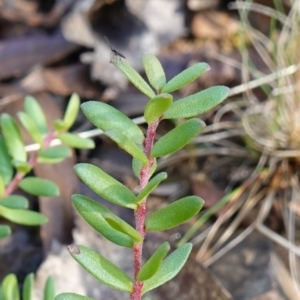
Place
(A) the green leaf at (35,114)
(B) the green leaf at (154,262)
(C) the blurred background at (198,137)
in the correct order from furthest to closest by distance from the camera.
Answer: (C) the blurred background at (198,137)
(A) the green leaf at (35,114)
(B) the green leaf at (154,262)

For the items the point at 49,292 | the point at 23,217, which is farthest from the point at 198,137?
the point at 49,292

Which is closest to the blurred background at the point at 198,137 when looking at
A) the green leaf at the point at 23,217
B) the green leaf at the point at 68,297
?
the green leaf at the point at 23,217

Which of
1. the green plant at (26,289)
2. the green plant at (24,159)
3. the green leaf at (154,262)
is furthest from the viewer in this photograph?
the green plant at (24,159)

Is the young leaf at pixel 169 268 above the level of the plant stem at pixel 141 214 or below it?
below

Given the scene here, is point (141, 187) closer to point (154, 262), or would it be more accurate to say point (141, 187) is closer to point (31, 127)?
point (154, 262)

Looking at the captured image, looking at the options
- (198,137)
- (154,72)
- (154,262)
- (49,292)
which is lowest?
(198,137)

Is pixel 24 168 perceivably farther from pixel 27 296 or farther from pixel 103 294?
pixel 103 294

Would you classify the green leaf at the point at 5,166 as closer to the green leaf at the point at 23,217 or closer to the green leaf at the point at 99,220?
the green leaf at the point at 23,217
